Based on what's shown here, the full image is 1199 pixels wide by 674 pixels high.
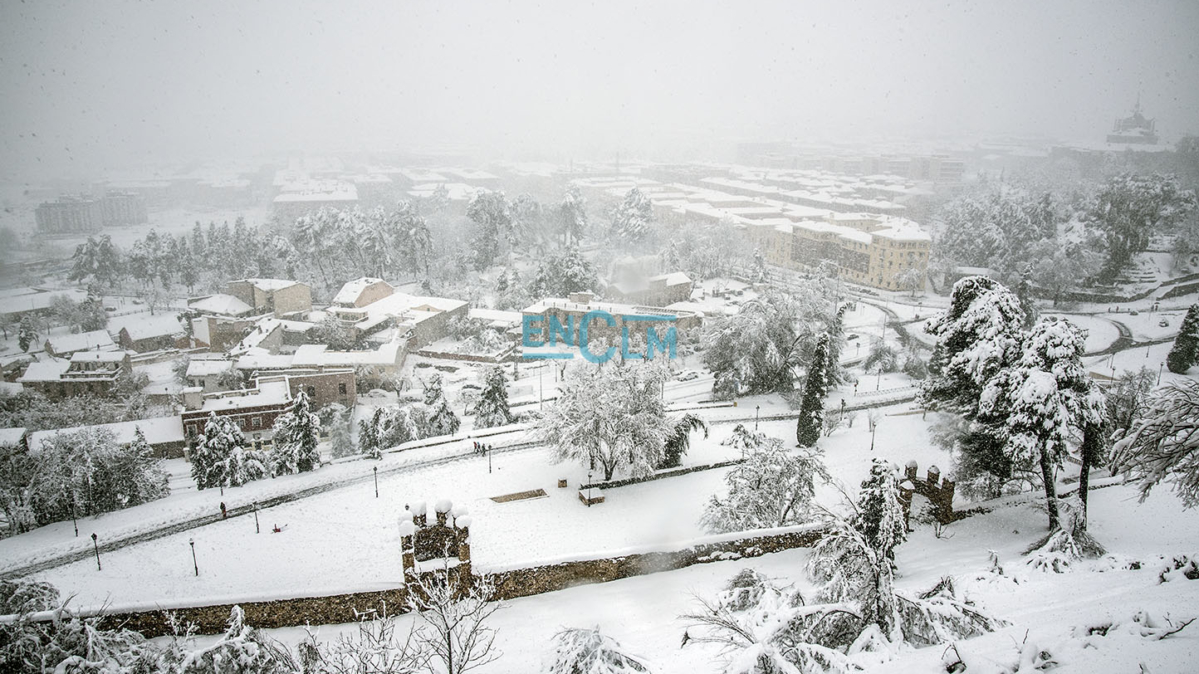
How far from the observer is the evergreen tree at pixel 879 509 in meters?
8.96

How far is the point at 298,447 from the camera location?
22312 millimetres

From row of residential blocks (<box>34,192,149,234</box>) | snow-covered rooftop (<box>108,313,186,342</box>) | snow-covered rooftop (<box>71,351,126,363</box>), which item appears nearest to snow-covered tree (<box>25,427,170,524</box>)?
snow-covered rooftop (<box>71,351,126,363</box>)

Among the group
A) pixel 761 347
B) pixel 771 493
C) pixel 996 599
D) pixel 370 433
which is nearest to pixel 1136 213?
pixel 761 347

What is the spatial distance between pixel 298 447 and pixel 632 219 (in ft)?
160

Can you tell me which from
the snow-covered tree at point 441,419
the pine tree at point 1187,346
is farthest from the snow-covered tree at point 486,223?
the pine tree at point 1187,346

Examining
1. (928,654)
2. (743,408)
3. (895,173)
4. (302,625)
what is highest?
(895,173)

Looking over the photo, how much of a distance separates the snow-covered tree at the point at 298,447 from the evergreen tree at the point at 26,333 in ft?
96.1

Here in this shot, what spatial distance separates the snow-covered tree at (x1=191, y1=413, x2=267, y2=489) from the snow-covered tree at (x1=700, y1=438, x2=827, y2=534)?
1635cm

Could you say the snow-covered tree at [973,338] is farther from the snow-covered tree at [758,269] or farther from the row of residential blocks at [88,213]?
the row of residential blocks at [88,213]

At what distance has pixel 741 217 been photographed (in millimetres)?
70250

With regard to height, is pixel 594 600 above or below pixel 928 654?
below

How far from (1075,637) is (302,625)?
11532mm

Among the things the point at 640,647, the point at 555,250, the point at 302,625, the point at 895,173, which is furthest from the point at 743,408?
the point at 895,173

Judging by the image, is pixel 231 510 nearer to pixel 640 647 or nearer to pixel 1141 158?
pixel 640 647
